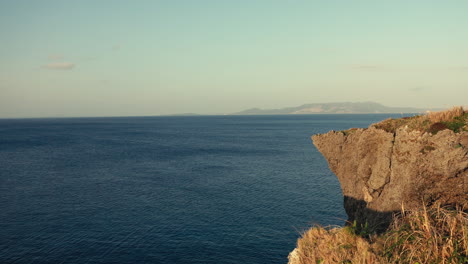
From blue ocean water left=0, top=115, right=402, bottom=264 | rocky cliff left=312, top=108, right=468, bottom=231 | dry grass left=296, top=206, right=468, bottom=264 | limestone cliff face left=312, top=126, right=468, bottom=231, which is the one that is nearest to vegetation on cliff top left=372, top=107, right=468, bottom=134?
rocky cliff left=312, top=108, right=468, bottom=231

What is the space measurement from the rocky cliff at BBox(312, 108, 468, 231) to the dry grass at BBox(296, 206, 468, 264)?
297 inches

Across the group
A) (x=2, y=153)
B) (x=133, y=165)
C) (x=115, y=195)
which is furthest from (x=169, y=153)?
(x=2, y=153)

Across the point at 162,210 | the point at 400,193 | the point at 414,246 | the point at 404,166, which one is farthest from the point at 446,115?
the point at 162,210

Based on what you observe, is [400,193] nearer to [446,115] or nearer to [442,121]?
[442,121]

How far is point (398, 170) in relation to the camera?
74.1ft

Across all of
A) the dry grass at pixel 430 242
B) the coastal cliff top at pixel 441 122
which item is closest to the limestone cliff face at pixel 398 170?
the coastal cliff top at pixel 441 122

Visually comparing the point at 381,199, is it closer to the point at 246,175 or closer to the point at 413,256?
the point at 413,256

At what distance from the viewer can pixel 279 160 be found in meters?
94.9

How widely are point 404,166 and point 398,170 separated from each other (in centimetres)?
58

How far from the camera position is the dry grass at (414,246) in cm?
821

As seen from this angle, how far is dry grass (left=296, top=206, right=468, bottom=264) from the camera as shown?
8212 millimetres

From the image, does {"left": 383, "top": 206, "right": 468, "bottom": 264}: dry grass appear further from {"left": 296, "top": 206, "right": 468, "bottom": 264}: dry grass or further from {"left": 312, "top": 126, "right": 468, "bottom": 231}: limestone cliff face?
{"left": 312, "top": 126, "right": 468, "bottom": 231}: limestone cliff face

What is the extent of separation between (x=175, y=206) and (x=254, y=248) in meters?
19.8

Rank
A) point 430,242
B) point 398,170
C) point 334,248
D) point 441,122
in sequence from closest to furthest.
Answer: point 430,242 → point 334,248 → point 441,122 → point 398,170
